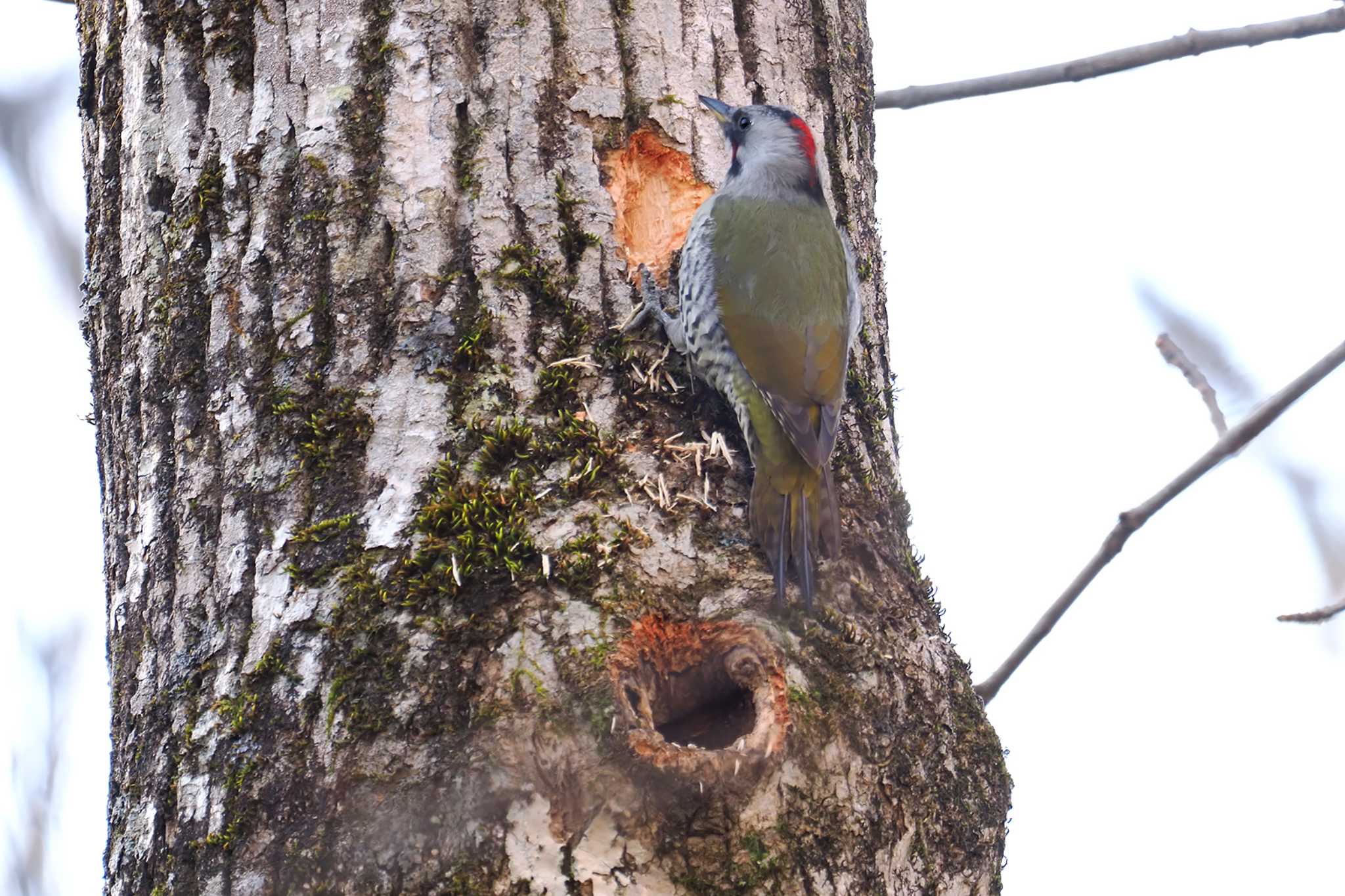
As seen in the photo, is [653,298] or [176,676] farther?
[653,298]

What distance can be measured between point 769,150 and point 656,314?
763 millimetres

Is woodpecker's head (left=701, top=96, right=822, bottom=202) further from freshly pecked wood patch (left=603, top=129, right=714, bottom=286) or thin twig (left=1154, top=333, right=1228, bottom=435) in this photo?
thin twig (left=1154, top=333, right=1228, bottom=435)

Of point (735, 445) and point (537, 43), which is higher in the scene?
point (537, 43)

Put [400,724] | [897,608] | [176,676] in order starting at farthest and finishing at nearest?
[897,608] < [176,676] < [400,724]

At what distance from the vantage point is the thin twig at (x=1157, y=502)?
2.36 meters

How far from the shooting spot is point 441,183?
255cm

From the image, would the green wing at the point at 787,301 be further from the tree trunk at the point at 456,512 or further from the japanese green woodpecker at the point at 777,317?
the tree trunk at the point at 456,512

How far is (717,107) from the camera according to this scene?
9.66 feet

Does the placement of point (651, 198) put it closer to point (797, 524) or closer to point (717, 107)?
point (717, 107)

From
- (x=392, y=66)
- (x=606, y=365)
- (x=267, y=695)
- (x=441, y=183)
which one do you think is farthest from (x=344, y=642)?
(x=392, y=66)

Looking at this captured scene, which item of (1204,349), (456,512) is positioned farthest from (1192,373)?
(456,512)

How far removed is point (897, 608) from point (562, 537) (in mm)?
671

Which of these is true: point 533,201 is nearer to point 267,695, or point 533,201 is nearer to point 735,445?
point 735,445

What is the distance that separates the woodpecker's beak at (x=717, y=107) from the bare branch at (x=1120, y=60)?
2.27ft
